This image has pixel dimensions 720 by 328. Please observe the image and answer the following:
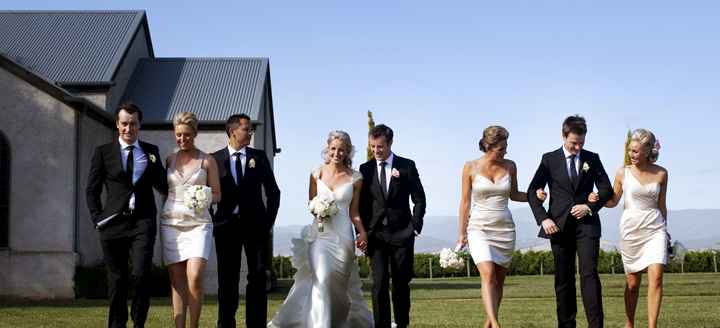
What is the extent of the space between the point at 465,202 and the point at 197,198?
300 cm

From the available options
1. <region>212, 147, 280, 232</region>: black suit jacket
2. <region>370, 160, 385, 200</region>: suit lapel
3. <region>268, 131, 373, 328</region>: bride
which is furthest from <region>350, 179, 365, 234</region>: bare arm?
<region>212, 147, 280, 232</region>: black suit jacket

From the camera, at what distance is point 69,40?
1233 inches

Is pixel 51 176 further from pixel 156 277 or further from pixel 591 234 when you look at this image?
pixel 591 234

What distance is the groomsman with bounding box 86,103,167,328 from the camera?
9.66 metres

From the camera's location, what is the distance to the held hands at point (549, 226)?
10.4m

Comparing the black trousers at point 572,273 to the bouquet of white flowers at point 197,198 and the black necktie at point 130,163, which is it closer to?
the bouquet of white flowers at point 197,198

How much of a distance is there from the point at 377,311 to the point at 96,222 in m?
3.21

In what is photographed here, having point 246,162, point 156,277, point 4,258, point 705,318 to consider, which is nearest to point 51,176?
point 4,258

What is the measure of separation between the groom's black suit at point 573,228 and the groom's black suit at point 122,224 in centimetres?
406

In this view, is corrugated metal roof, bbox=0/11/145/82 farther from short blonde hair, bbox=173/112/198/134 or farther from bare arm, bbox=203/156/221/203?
short blonde hair, bbox=173/112/198/134

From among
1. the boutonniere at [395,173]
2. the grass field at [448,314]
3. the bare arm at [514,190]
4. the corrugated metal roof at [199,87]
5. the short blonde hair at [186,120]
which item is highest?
the corrugated metal roof at [199,87]

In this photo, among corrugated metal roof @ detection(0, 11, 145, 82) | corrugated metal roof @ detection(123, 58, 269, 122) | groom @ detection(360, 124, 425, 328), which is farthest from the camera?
corrugated metal roof @ detection(123, 58, 269, 122)

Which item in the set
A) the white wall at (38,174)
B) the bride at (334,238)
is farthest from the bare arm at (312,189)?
the white wall at (38,174)

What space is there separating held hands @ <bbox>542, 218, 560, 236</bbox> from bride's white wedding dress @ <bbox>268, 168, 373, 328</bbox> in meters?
2.12
